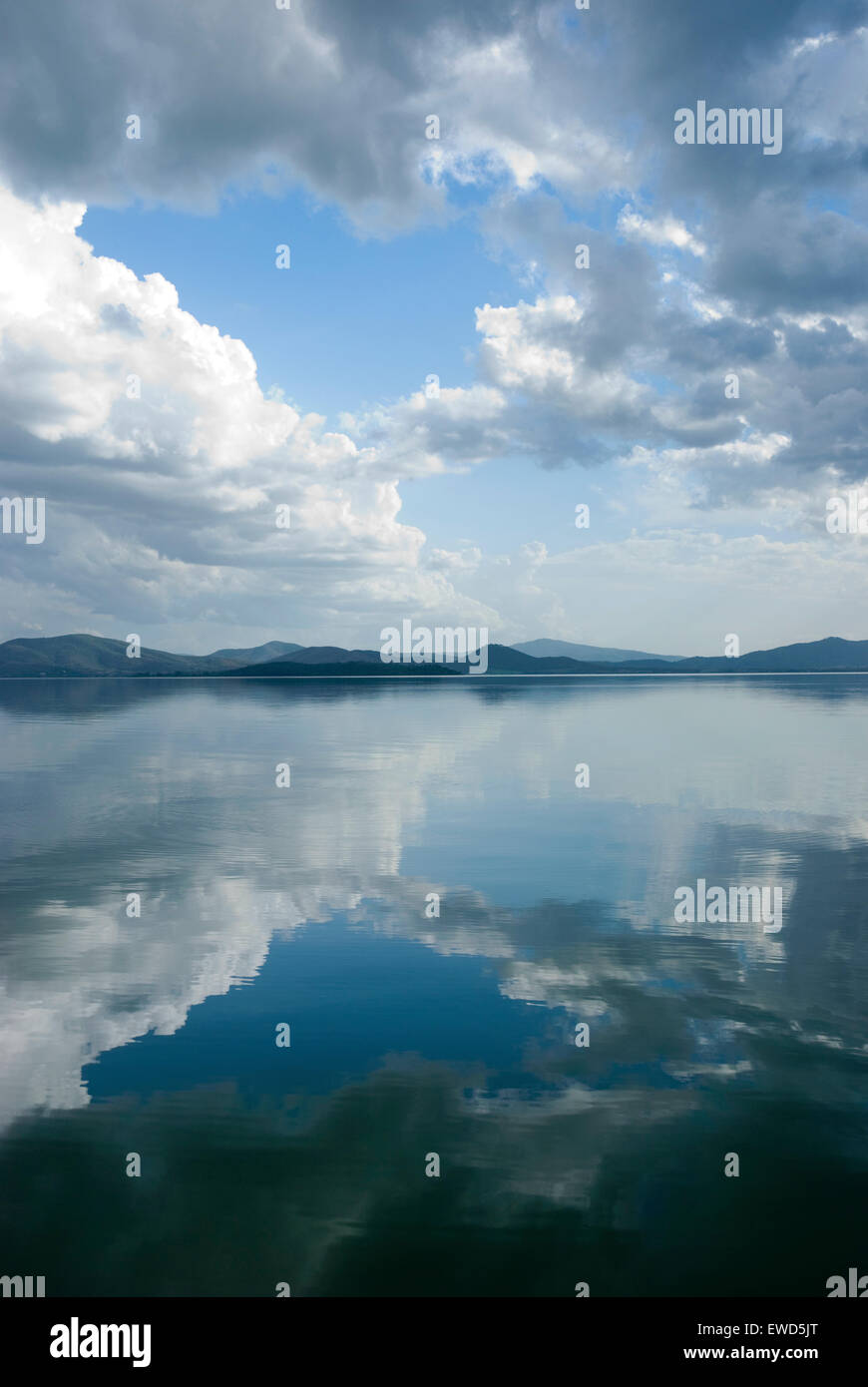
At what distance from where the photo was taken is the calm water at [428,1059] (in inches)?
366

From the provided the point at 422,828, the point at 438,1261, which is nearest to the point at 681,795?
the point at 422,828

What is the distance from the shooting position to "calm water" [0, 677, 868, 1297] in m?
9.29

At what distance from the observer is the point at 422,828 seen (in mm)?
30375

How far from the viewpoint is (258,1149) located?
10883 mm

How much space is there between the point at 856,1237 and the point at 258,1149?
741 cm

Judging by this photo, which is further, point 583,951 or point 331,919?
point 331,919

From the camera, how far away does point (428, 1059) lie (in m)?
13.2

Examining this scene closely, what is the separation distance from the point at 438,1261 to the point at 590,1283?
5.48ft
